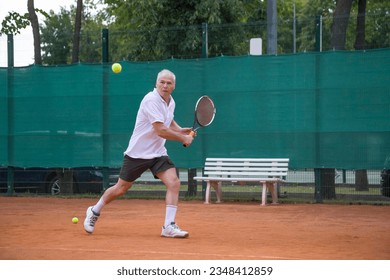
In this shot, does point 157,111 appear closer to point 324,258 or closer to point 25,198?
point 324,258

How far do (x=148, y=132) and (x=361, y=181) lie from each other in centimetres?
600

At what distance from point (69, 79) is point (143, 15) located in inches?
163

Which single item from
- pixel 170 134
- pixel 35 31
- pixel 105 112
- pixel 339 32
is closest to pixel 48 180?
pixel 105 112

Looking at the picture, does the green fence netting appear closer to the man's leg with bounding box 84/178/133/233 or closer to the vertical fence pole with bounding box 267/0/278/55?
the vertical fence pole with bounding box 267/0/278/55

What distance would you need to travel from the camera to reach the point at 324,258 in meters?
6.99

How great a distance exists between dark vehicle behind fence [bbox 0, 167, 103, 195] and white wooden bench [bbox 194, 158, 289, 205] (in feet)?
8.70

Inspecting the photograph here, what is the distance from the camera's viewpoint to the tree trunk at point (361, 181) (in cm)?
1335

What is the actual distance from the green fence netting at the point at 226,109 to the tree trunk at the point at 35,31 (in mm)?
772

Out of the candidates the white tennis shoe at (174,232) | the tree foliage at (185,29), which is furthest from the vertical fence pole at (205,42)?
the white tennis shoe at (174,232)

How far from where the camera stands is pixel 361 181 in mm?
13516

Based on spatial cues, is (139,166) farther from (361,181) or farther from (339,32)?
(339,32)

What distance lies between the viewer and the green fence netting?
510 inches

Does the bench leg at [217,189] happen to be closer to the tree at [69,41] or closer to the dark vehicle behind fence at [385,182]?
the dark vehicle behind fence at [385,182]

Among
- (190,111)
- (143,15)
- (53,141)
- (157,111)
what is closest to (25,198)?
(53,141)
